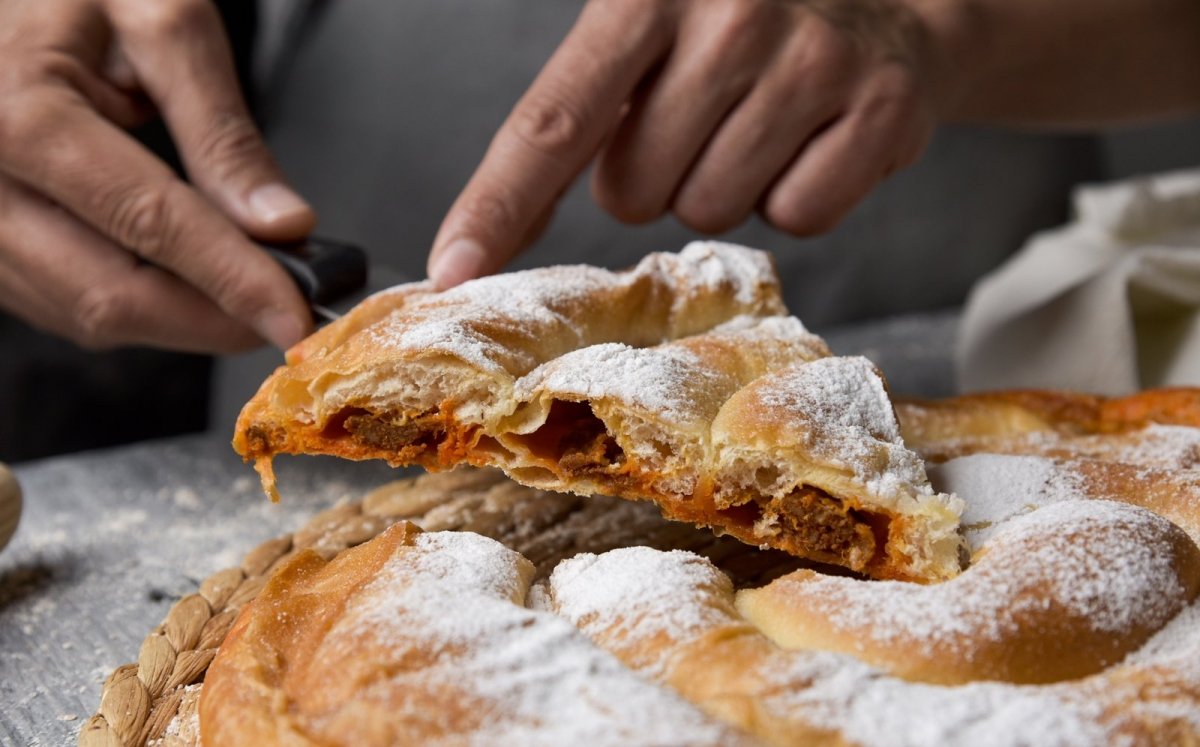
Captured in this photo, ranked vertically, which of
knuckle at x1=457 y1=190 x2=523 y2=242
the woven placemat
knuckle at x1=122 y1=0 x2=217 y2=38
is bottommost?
the woven placemat

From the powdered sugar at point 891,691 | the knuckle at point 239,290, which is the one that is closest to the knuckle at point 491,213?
the knuckle at point 239,290

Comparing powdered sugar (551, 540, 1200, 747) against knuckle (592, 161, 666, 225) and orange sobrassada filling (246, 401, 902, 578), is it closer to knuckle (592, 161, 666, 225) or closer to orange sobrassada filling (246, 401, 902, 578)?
orange sobrassada filling (246, 401, 902, 578)

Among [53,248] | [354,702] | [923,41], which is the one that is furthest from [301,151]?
[354,702]

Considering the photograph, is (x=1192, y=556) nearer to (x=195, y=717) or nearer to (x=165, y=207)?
(x=195, y=717)

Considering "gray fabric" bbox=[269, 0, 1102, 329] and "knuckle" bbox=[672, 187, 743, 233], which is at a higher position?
"knuckle" bbox=[672, 187, 743, 233]

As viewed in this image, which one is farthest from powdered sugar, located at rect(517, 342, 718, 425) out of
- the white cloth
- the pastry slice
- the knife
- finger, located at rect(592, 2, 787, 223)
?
the white cloth

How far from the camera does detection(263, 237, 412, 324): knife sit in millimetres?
1914

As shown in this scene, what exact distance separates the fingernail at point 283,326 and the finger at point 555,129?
0.29 meters

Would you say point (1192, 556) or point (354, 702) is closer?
point (354, 702)

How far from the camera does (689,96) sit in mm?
2133

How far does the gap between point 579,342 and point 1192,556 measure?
84 centimetres

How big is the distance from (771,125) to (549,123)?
0.48 metres

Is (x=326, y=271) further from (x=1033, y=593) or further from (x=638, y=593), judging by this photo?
(x=1033, y=593)

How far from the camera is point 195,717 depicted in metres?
1.27
